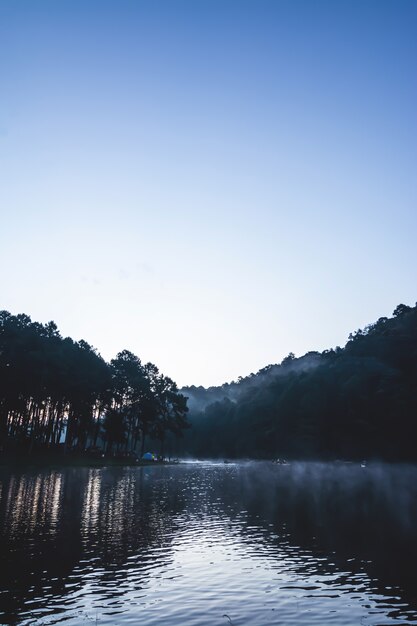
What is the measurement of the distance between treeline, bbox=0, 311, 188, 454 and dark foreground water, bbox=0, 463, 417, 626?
6181 cm

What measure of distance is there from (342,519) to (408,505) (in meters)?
11.6

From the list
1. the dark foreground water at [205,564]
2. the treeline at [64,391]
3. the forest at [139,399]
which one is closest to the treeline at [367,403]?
the forest at [139,399]

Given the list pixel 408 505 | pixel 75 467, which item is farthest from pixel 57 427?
pixel 408 505

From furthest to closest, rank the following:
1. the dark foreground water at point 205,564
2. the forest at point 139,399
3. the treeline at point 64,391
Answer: the forest at point 139,399
the treeline at point 64,391
the dark foreground water at point 205,564

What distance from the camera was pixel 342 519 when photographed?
3744 centimetres

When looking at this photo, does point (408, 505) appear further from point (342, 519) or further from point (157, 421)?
point (157, 421)

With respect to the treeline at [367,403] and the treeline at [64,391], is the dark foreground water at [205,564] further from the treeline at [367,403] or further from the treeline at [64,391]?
the treeline at [367,403]

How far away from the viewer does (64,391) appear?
363ft

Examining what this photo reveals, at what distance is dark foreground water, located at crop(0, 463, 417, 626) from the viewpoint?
17.0 m

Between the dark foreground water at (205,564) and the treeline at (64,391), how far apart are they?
61.8 m

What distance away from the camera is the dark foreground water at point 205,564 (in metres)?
17.0

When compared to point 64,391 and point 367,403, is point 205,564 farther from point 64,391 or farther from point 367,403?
point 367,403

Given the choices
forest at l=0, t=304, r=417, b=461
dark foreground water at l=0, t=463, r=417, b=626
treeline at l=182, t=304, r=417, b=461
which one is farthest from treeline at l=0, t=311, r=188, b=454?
dark foreground water at l=0, t=463, r=417, b=626

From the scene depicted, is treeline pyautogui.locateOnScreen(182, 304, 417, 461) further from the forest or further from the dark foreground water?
the dark foreground water
